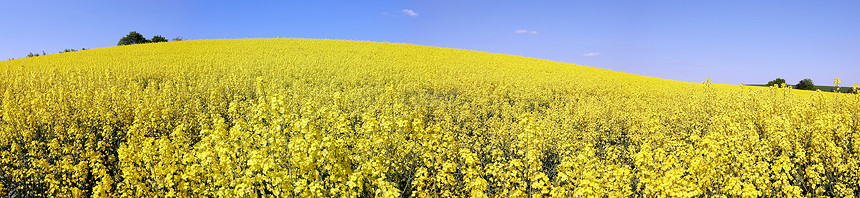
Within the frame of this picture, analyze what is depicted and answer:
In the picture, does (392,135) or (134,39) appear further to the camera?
(134,39)

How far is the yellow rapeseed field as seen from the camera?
6.76 metres

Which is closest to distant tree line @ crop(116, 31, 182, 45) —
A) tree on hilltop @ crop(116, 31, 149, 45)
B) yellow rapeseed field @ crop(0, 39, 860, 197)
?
tree on hilltop @ crop(116, 31, 149, 45)

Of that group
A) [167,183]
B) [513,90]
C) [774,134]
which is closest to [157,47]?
[513,90]

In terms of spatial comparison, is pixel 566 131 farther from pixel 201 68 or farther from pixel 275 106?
pixel 201 68

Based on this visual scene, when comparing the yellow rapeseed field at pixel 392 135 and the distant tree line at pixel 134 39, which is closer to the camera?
the yellow rapeseed field at pixel 392 135

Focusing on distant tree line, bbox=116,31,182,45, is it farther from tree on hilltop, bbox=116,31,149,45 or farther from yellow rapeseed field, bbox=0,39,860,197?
yellow rapeseed field, bbox=0,39,860,197

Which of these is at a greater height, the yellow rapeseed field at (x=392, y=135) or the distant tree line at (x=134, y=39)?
the distant tree line at (x=134, y=39)

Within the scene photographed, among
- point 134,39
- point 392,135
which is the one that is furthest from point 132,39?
point 392,135

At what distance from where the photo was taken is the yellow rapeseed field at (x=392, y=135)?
6758 millimetres

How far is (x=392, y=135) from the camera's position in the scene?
8953 mm

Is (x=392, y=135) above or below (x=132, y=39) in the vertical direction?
below

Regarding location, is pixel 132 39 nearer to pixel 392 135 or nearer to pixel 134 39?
pixel 134 39

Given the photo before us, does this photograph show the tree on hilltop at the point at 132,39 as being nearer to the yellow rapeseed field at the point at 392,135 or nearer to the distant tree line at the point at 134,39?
the distant tree line at the point at 134,39

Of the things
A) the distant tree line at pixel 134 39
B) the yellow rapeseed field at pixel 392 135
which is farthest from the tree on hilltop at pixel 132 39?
the yellow rapeseed field at pixel 392 135
